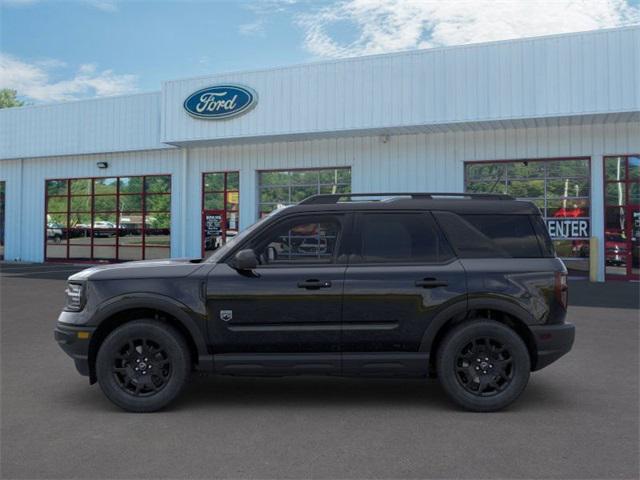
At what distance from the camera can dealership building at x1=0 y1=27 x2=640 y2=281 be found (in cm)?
1577

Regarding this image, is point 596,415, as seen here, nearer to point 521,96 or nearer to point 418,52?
point 521,96

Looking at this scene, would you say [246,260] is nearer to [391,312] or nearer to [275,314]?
[275,314]

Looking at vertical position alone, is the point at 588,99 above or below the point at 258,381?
above

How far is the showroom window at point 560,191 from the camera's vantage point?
17094mm

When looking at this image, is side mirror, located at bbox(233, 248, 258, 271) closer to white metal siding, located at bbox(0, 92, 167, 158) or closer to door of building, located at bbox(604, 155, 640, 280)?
door of building, located at bbox(604, 155, 640, 280)

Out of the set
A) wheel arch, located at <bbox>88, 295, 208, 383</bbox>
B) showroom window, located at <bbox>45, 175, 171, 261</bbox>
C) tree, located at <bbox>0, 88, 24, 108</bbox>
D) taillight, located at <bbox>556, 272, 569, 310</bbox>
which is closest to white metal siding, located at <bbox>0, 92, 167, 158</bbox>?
showroom window, located at <bbox>45, 175, 171, 261</bbox>

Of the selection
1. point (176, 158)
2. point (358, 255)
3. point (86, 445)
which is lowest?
point (86, 445)

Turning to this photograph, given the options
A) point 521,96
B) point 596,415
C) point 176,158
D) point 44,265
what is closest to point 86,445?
point 596,415

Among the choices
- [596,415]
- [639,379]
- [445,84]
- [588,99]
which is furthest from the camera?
[445,84]

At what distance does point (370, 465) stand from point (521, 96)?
1396 cm

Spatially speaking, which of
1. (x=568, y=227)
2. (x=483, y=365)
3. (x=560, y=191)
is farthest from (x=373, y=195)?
(x=568, y=227)

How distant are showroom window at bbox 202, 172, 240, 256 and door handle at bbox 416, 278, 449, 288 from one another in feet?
53.9

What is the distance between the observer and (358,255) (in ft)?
16.7

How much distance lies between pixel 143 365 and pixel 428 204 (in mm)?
2796
